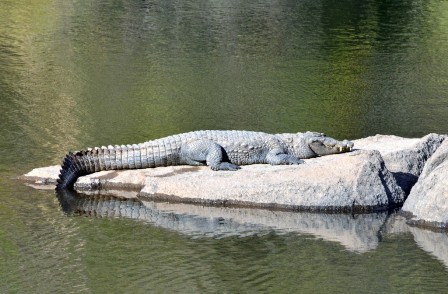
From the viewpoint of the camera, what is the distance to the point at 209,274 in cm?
1243

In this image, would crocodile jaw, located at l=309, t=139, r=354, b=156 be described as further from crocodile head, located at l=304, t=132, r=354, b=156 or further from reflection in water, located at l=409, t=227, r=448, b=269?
reflection in water, located at l=409, t=227, r=448, b=269

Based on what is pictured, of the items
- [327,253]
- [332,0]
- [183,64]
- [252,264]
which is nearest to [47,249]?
[252,264]

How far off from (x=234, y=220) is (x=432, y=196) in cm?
261

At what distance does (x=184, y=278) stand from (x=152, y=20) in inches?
877

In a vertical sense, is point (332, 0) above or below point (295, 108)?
above

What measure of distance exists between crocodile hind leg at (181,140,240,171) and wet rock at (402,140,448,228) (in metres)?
2.65

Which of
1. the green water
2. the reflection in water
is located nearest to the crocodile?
the green water

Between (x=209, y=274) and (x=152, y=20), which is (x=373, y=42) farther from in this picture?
(x=209, y=274)

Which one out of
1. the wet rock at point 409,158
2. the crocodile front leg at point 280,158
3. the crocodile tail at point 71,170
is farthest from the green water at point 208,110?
the crocodile front leg at point 280,158

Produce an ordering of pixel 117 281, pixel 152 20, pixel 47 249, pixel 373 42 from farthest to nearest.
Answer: pixel 152 20 → pixel 373 42 → pixel 47 249 → pixel 117 281

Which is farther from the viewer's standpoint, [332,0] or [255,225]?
[332,0]

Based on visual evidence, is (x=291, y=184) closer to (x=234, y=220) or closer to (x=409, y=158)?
(x=234, y=220)

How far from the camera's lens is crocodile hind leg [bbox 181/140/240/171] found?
15891 mm

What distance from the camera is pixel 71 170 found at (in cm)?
1586
